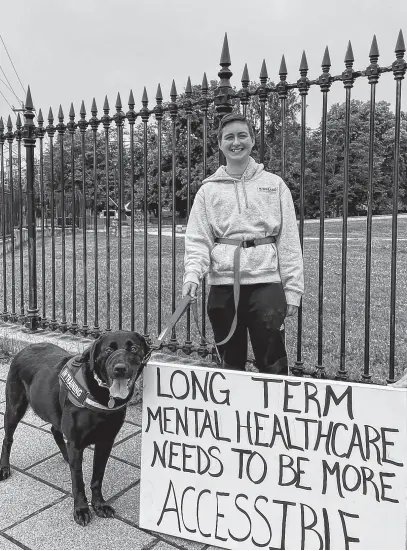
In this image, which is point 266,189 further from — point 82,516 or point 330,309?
point 330,309

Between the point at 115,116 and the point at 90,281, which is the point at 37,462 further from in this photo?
the point at 90,281

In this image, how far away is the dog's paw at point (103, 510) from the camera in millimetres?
2553

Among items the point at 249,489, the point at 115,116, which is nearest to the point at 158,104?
the point at 115,116

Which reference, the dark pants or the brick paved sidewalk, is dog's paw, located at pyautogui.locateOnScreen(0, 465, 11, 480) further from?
the dark pants

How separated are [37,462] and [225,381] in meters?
1.56

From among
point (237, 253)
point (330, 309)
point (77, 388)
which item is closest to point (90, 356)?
point (77, 388)

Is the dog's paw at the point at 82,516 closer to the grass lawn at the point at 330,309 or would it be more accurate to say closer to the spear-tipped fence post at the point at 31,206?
the grass lawn at the point at 330,309

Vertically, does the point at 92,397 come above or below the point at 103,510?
above

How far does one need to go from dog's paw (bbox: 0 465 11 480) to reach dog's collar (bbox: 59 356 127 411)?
0.76 m

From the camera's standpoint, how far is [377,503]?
6.81 ft

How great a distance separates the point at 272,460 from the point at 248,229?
1.20 m

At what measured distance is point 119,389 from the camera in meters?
2.27

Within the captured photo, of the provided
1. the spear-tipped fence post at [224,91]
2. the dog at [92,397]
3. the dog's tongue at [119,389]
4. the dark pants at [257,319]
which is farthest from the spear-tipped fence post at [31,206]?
the dog's tongue at [119,389]

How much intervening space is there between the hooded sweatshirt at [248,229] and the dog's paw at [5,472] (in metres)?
1.57
